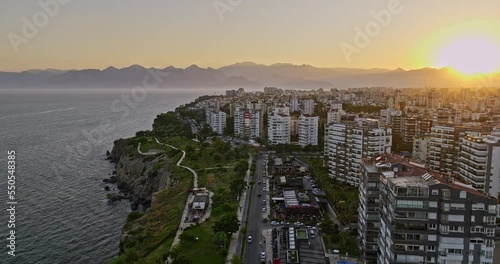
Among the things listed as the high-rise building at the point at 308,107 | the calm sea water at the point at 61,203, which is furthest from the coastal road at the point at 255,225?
the high-rise building at the point at 308,107

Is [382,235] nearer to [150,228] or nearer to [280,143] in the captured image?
[150,228]

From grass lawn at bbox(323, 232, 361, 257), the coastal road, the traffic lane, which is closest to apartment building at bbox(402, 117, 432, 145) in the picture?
the coastal road

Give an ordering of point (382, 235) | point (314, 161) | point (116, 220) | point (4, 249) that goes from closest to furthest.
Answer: point (382, 235) → point (4, 249) → point (116, 220) → point (314, 161)

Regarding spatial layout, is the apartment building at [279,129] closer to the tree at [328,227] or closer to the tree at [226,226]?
the tree at [328,227]

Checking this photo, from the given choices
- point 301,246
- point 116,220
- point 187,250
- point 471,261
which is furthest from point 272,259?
point 116,220

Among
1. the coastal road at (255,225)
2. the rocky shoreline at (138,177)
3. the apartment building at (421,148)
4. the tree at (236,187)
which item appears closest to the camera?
the coastal road at (255,225)

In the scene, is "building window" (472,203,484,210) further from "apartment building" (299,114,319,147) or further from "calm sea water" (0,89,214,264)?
"apartment building" (299,114,319,147)
